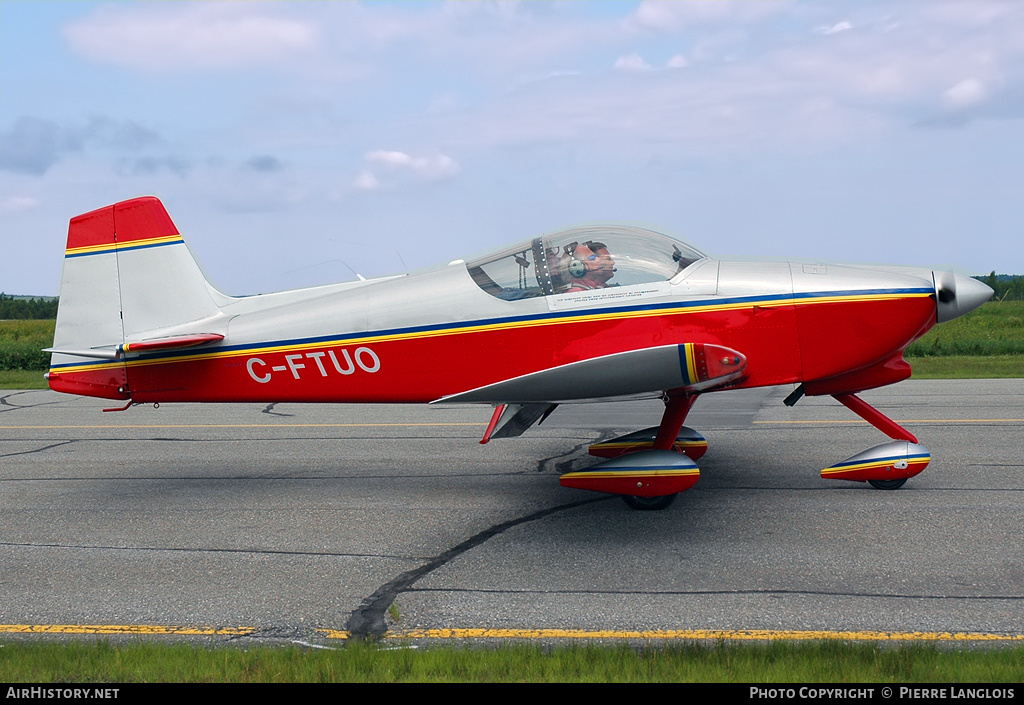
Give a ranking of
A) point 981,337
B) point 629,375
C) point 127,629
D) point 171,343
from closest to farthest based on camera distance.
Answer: point 127,629
point 629,375
point 171,343
point 981,337

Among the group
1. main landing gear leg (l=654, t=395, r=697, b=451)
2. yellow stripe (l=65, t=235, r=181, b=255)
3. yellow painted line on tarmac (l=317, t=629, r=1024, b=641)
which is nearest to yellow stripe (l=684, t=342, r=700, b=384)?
main landing gear leg (l=654, t=395, r=697, b=451)

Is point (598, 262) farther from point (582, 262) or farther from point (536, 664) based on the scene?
point (536, 664)

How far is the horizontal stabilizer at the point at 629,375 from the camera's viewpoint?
6.19 metres

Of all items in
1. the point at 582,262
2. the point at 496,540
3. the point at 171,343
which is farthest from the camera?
the point at 171,343

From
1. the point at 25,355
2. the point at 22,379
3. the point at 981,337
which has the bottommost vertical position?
the point at 981,337

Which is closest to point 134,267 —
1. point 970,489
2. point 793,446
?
point 793,446

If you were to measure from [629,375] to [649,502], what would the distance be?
131cm

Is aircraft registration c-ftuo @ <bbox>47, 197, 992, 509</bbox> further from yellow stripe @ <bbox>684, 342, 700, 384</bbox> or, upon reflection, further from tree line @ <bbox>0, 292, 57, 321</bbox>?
tree line @ <bbox>0, 292, 57, 321</bbox>

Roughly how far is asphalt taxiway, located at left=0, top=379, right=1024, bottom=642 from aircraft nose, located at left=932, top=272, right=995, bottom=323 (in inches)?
61.6

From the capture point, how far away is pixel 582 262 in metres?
7.15

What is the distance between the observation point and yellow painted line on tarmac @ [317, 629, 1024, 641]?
4535mm

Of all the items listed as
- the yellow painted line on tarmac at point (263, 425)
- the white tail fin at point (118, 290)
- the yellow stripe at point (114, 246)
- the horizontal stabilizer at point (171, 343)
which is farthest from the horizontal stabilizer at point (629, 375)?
the yellow painted line on tarmac at point (263, 425)

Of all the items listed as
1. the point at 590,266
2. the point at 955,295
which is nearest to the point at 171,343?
the point at 590,266
